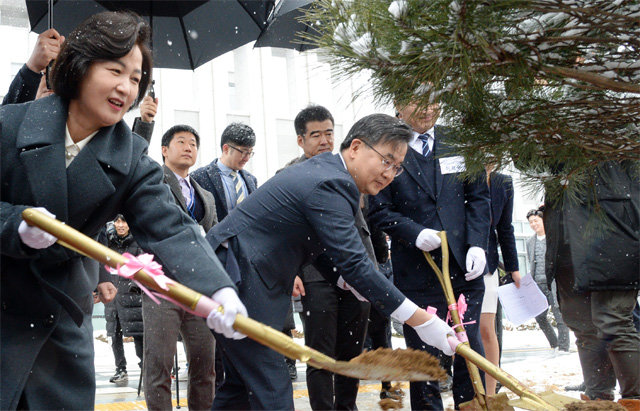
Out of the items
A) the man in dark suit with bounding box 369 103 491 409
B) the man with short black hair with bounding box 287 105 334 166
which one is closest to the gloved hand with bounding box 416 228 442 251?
the man in dark suit with bounding box 369 103 491 409

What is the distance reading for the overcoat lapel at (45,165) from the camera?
191cm

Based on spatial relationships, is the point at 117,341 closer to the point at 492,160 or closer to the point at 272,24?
the point at 272,24

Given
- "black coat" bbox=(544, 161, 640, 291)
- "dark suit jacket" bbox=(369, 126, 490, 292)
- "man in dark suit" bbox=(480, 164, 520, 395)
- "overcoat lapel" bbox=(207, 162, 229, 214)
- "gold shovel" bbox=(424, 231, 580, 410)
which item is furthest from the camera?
"overcoat lapel" bbox=(207, 162, 229, 214)

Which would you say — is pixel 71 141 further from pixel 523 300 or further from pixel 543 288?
pixel 543 288

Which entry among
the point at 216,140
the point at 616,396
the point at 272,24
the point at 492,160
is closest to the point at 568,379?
the point at 616,396

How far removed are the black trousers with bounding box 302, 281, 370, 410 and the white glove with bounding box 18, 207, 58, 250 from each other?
211 centimetres

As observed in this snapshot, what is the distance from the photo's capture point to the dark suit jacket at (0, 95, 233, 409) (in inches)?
74.1

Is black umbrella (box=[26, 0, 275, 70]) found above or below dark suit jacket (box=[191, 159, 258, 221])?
above

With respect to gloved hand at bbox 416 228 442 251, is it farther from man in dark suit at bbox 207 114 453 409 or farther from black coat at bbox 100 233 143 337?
black coat at bbox 100 233 143 337

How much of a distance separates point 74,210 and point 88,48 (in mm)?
511

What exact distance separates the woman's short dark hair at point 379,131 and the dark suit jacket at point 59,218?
1206 mm

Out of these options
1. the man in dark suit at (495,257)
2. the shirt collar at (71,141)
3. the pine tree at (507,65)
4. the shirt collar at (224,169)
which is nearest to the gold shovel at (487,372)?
the pine tree at (507,65)

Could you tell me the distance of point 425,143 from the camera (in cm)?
399

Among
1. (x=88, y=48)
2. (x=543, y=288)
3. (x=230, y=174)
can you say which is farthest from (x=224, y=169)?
(x=543, y=288)
